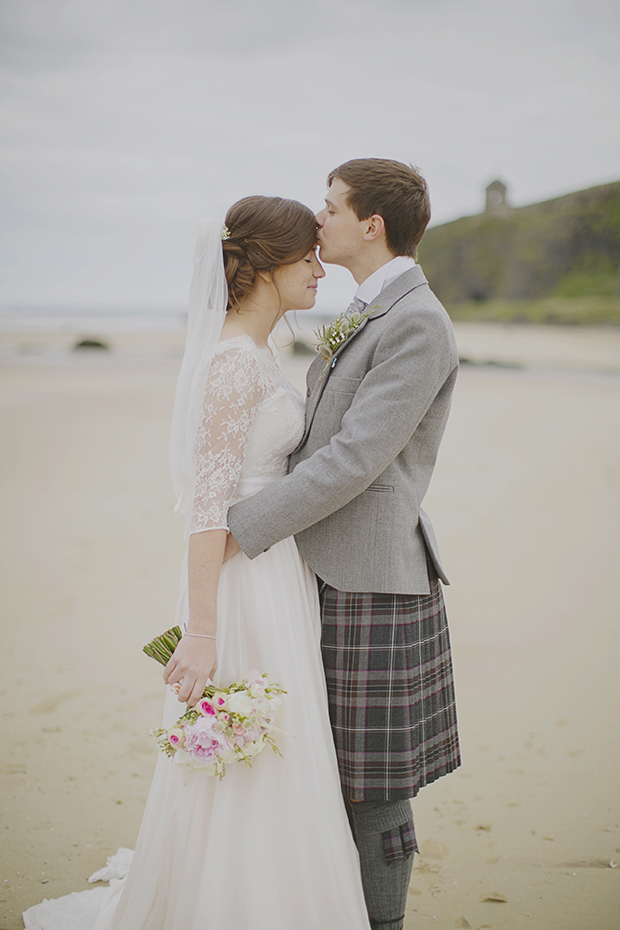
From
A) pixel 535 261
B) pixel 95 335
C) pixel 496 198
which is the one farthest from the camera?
pixel 496 198

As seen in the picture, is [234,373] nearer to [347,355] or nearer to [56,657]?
[347,355]

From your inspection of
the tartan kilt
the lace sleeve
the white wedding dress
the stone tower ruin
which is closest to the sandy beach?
the white wedding dress

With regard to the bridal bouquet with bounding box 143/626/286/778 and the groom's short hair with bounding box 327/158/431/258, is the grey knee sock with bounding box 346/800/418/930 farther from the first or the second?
the groom's short hair with bounding box 327/158/431/258

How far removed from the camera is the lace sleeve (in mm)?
2012

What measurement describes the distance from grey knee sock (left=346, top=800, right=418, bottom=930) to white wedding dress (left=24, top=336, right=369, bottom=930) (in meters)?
0.07

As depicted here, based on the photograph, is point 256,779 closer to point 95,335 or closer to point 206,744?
point 206,744

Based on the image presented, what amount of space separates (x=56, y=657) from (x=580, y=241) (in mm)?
46107

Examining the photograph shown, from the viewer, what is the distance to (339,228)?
217 centimetres

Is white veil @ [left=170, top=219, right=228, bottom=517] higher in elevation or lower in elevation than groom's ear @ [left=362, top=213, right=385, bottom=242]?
lower

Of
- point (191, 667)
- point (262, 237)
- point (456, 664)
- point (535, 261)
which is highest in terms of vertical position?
point (535, 261)

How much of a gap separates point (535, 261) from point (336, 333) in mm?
48566

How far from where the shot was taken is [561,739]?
4043 mm

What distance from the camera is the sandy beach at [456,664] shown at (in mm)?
2936

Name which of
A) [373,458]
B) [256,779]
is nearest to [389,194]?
[373,458]
